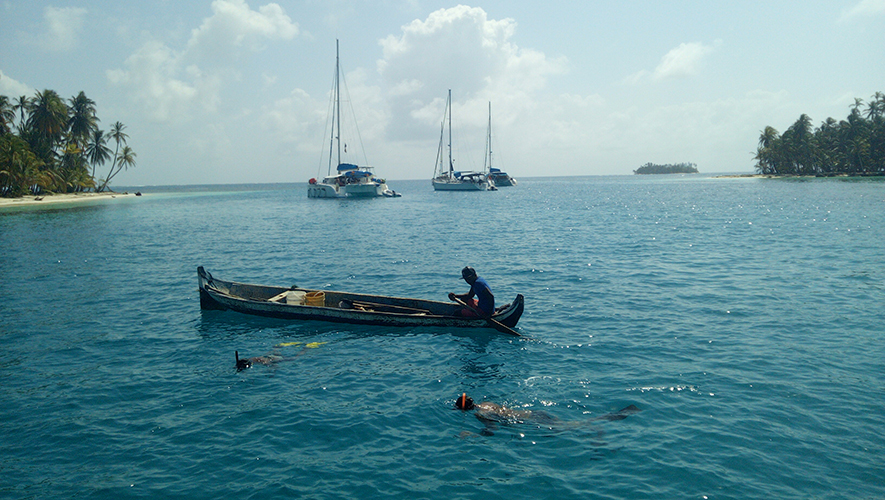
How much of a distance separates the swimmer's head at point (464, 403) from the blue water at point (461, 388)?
0.18 m

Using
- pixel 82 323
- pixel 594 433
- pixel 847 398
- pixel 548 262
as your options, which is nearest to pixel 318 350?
pixel 594 433

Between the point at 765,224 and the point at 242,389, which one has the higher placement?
the point at 765,224

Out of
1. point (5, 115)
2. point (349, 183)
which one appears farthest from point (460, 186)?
point (5, 115)

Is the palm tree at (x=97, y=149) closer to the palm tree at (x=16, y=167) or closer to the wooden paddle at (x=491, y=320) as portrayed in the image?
the palm tree at (x=16, y=167)

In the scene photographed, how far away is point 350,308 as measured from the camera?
17125 mm

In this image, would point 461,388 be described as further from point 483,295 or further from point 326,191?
point 326,191

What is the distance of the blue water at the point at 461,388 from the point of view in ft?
27.1

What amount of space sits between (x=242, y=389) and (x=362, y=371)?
9.46ft

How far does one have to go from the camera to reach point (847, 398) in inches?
417

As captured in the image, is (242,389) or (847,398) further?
(242,389)

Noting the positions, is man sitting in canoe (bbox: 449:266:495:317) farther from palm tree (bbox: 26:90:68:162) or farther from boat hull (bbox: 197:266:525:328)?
palm tree (bbox: 26:90:68:162)

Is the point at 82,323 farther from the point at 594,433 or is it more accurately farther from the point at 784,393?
the point at 784,393

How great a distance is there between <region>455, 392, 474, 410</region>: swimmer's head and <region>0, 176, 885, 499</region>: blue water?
0.59 ft

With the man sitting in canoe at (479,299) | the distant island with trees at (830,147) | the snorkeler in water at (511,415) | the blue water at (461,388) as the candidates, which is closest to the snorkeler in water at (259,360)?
the blue water at (461,388)
